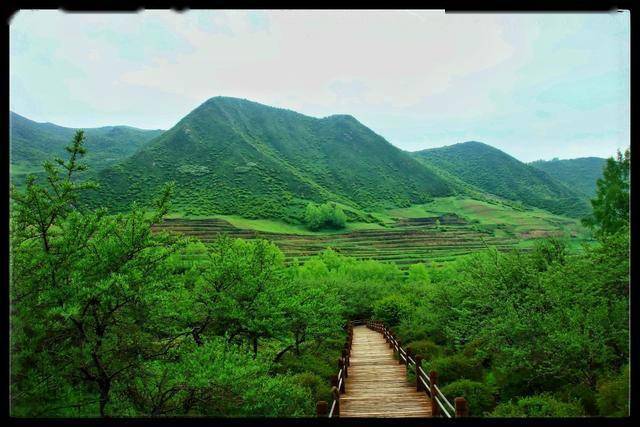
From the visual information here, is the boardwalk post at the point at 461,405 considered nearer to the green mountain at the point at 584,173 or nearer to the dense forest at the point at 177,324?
the dense forest at the point at 177,324

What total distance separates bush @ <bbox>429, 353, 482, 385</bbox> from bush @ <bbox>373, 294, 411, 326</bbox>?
14581 mm

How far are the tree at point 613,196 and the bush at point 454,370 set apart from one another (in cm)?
599

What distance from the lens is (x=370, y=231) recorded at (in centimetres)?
9419

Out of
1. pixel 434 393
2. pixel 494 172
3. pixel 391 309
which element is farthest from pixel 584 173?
pixel 494 172

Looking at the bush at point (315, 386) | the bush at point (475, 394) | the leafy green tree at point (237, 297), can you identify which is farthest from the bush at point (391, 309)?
the bush at point (475, 394)

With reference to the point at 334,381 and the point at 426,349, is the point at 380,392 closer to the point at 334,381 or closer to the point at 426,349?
the point at 334,381

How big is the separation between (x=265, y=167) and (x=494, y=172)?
281 feet

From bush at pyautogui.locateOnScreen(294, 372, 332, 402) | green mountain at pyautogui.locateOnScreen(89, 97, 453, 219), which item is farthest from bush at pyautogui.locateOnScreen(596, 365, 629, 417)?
green mountain at pyautogui.locateOnScreen(89, 97, 453, 219)

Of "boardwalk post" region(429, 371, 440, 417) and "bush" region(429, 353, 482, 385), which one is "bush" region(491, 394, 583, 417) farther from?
"bush" region(429, 353, 482, 385)

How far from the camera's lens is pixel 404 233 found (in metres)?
90.2

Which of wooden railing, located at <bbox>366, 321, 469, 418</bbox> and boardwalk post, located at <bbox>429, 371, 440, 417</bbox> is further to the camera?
boardwalk post, located at <bbox>429, 371, 440, 417</bbox>

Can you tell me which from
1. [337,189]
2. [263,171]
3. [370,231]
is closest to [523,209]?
[370,231]

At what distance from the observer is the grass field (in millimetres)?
70138

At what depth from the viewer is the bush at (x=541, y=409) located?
7.09 metres
